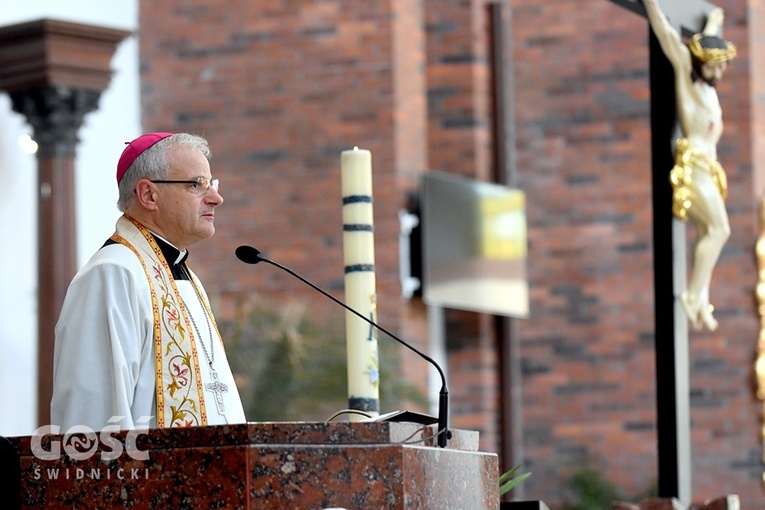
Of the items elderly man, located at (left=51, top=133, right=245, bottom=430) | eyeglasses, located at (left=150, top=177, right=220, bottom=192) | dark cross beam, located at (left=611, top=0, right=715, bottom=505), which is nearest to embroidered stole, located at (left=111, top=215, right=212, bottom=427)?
elderly man, located at (left=51, top=133, right=245, bottom=430)

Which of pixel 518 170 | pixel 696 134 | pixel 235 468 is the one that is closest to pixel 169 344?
pixel 235 468

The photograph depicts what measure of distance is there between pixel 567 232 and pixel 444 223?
1.21m

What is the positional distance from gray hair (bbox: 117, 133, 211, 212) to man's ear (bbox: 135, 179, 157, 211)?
2 cm

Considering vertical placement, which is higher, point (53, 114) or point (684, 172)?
point (53, 114)

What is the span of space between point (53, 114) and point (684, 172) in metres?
3.44

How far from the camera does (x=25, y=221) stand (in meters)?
8.58

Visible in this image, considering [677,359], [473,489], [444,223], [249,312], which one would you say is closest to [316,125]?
[444,223]

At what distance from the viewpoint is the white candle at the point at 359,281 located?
4.29 m

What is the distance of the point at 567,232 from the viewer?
10.4 meters

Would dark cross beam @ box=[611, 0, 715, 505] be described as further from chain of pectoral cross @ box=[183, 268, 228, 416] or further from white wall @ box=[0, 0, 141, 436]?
white wall @ box=[0, 0, 141, 436]

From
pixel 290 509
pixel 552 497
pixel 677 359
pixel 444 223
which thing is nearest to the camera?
pixel 290 509

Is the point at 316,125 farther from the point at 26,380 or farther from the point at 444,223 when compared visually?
the point at 26,380

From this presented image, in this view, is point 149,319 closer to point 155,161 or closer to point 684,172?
point 155,161

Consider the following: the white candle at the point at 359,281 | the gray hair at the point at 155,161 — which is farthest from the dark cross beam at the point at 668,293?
the gray hair at the point at 155,161
